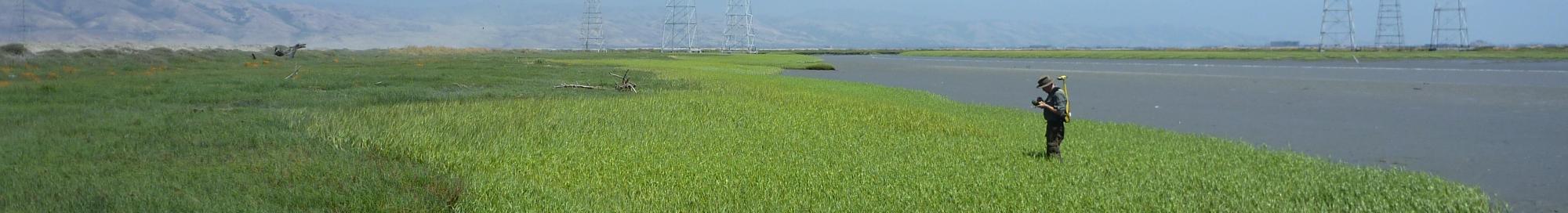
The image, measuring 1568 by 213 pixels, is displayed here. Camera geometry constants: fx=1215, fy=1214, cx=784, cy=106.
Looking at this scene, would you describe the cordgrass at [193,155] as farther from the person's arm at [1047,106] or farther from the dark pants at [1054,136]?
the dark pants at [1054,136]

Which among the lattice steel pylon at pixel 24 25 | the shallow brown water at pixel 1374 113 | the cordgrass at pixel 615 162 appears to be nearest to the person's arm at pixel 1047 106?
the cordgrass at pixel 615 162

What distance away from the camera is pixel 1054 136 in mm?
13156

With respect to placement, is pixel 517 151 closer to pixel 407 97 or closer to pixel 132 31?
pixel 407 97

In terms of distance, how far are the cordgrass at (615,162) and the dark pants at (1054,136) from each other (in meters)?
0.18

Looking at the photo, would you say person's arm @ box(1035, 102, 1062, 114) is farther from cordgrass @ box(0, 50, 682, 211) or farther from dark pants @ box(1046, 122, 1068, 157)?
cordgrass @ box(0, 50, 682, 211)

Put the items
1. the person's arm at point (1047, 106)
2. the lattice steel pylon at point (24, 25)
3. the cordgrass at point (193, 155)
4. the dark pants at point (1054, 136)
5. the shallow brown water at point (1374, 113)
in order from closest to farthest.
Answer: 1. the cordgrass at point (193, 155)
2. the person's arm at point (1047, 106)
3. the dark pants at point (1054, 136)
4. the shallow brown water at point (1374, 113)
5. the lattice steel pylon at point (24, 25)

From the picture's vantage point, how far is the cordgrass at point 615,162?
9867mm

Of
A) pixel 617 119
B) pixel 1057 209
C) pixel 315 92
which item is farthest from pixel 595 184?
pixel 315 92

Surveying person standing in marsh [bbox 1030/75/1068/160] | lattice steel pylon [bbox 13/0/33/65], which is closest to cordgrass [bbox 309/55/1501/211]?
person standing in marsh [bbox 1030/75/1068/160]

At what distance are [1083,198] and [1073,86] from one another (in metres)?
32.0

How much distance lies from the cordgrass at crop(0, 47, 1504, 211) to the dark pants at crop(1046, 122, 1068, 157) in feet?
0.59

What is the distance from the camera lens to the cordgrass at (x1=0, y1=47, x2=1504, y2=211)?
9867mm

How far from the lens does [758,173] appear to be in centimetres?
1184

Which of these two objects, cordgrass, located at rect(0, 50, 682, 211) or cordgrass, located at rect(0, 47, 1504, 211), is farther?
cordgrass, located at rect(0, 47, 1504, 211)
